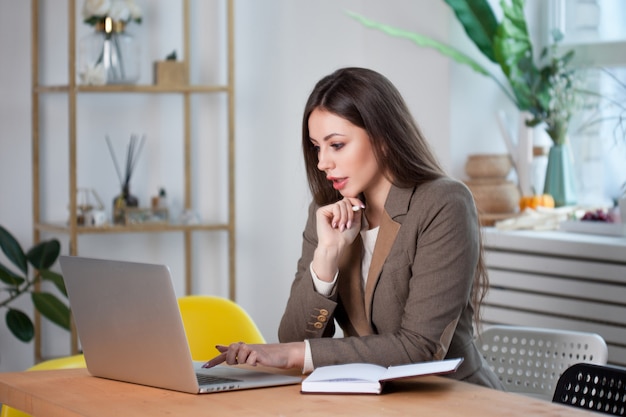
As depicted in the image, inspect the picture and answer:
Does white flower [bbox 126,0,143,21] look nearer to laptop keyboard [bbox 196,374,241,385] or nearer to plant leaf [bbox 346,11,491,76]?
plant leaf [bbox 346,11,491,76]

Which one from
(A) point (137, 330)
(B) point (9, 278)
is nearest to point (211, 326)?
(A) point (137, 330)

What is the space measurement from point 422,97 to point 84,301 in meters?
2.58

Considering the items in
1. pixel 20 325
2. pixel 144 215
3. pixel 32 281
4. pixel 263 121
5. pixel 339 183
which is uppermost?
pixel 263 121

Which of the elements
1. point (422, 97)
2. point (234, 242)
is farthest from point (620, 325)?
point (234, 242)

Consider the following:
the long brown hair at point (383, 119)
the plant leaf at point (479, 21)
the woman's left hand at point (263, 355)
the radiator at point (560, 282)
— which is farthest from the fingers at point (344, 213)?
the plant leaf at point (479, 21)

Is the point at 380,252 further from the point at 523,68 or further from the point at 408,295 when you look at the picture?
the point at 523,68

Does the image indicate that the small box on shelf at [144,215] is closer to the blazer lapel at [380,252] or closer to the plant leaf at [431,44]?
the plant leaf at [431,44]

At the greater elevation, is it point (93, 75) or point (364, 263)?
point (93, 75)

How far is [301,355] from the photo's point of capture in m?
2.01

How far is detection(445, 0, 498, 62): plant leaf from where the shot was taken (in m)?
4.09

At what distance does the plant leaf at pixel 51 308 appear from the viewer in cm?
392

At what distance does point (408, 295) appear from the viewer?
223 centimetres

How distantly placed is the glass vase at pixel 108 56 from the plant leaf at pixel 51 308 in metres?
0.85

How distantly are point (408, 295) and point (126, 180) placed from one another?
2233 millimetres
